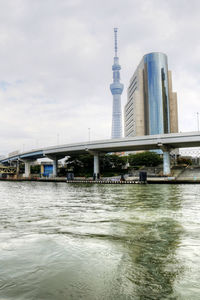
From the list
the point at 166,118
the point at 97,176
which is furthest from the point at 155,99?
the point at 97,176

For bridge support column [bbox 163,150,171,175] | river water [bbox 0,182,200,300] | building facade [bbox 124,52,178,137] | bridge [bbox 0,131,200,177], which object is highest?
building facade [bbox 124,52,178,137]

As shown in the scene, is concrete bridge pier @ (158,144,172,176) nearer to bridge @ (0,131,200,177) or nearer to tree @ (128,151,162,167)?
bridge @ (0,131,200,177)

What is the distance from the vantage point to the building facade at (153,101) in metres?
142

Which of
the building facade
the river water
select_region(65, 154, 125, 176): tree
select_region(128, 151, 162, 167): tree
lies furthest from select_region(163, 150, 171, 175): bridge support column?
the building facade

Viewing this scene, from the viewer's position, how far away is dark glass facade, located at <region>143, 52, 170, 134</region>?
142m

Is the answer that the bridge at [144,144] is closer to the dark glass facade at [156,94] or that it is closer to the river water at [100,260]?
the river water at [100,260]

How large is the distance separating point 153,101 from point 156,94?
172 inches

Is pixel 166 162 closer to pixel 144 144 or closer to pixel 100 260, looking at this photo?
pixel 144 144

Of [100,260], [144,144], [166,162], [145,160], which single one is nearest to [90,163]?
[145,160]

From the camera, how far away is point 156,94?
5571 inches

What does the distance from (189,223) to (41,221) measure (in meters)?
7.79

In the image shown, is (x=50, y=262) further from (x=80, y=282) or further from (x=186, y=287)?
(x=186, y=287)

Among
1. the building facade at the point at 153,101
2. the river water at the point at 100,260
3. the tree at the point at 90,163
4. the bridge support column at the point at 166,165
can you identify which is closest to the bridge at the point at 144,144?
the bridge support column at the point at 166,165

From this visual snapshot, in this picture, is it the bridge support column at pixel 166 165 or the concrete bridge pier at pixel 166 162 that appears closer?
the concrete bridge pier at pixel 166 162
